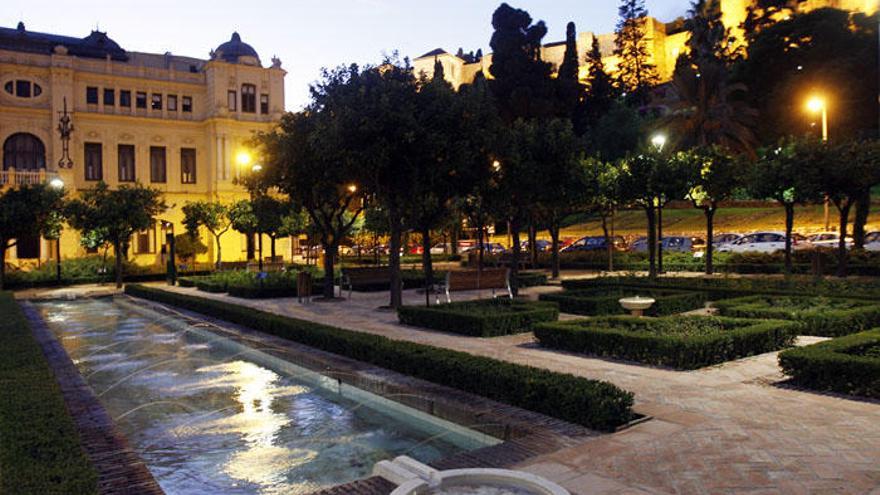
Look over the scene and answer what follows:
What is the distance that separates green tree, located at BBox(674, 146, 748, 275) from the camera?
24719mm

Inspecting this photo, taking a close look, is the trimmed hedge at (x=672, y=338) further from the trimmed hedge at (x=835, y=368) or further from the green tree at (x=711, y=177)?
the green tree at (x=711, y=177)

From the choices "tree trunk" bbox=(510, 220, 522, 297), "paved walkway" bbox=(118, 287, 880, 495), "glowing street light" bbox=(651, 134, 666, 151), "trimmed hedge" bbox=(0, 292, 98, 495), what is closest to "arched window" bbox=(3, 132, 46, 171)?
"tree trunk" bbox=(510, 220, 522, 297)

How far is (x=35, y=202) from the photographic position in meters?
28.0

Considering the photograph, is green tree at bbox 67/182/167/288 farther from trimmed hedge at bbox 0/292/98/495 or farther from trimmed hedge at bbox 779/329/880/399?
trimmed hedge at bbox 779/329/880/399

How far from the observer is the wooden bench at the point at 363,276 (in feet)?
71.5

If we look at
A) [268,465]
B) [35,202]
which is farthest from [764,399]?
[35,202]

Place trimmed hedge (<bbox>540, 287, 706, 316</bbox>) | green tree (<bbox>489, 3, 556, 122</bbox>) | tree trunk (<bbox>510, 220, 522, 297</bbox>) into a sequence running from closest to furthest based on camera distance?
trimmed hedge (<bbox>540, 287, 706, 316</bbox>), tree trunk (<bbox>510, 220, 522, 297</bbox>), green tree (<bbox>489, 3, 556, 122</bbox>)

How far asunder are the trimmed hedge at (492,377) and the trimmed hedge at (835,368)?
2753mm

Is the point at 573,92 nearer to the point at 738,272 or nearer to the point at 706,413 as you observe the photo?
the point at 738,272

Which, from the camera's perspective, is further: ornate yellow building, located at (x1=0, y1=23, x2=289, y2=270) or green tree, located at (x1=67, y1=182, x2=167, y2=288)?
ornate yellow building, located at (x1=0, y1=23, x2=289, y2=270)

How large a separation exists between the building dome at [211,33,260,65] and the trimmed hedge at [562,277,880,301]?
39343 millimetres

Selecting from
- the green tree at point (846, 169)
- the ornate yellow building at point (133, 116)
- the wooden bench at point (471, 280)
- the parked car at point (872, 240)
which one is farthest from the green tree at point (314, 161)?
the ornate yellow building at point (133, 116)

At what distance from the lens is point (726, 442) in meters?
5.83

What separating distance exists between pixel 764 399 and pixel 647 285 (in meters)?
11.1
